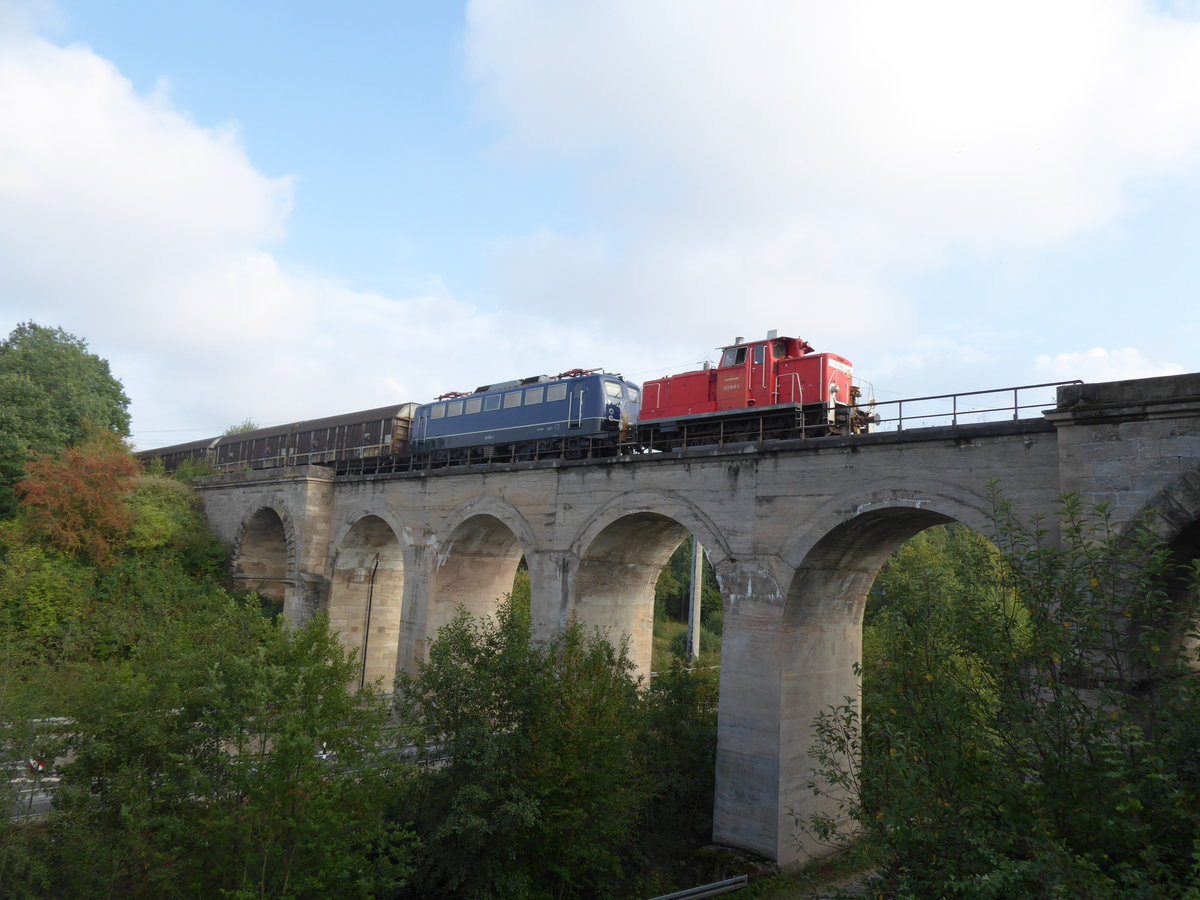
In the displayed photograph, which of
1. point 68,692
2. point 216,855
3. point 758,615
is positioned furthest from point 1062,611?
point 68,692

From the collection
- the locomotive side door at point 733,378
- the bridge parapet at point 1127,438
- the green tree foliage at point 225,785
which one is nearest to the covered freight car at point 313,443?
the locomotive side door at point 733,378

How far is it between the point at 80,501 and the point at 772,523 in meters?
28.2

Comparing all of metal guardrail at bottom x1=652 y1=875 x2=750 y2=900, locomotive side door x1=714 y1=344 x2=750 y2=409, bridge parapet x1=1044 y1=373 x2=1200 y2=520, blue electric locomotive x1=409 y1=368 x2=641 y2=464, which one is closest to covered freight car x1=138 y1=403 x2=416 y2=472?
blue electric locomotive x1=409 y1=368 x2=641 y2=464

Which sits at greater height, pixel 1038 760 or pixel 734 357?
pixel 734 357

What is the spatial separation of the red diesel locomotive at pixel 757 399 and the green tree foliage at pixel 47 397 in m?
29.3

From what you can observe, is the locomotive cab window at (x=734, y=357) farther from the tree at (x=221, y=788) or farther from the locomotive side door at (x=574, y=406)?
the tree at (x=221, y=788)

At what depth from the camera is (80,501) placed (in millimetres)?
29750

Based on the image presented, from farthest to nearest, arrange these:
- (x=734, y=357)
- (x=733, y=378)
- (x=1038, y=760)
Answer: (x=734, y=357) < (x=733, y=378) < (x=1038, y=760)

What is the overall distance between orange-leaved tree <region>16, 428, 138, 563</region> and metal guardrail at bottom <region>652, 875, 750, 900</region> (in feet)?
87.9

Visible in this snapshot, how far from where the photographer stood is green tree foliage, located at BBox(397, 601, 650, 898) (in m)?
13.3

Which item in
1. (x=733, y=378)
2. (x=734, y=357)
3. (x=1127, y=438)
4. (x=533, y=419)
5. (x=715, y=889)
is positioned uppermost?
(x=734, y=357)

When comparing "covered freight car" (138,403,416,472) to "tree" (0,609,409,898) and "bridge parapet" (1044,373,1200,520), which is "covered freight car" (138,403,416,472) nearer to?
"tree" (0,609,409,898)

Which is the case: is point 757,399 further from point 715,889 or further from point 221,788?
point 221,788

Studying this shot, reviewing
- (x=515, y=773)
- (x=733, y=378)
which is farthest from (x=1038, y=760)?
(x=733, y=378)
